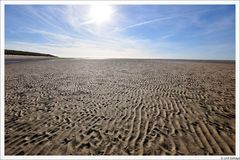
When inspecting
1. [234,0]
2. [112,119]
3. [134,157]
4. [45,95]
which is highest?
[234,0]

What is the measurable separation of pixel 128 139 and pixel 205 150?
2.32m

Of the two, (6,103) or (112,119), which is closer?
(112,119)

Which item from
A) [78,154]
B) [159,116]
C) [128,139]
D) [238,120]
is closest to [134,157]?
[128,139]

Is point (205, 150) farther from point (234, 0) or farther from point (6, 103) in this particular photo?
point (6, 103)

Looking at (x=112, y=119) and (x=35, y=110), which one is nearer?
(x=112, y=119)

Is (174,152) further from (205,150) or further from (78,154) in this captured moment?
(78,154)

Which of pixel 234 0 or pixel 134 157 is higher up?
pixel 234 0

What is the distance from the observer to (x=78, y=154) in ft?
13.5

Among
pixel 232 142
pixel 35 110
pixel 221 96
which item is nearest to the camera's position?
pixel 232 142

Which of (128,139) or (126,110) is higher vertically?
(126,110)

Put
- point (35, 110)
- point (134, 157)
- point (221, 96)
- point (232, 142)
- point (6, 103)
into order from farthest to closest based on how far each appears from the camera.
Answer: point (221, 96), point (6, 103), point (35, 110), point (232, 142), point (134, 157)

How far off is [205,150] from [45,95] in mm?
9066

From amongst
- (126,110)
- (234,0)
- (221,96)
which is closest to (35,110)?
(126,110)

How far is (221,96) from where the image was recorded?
9.16m
